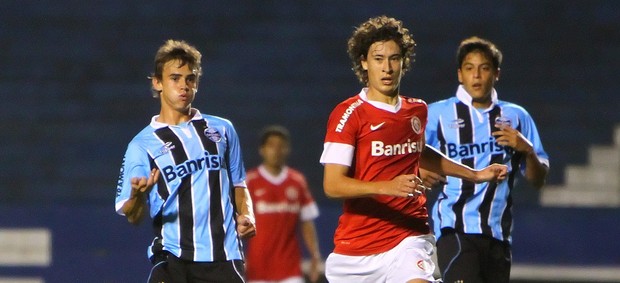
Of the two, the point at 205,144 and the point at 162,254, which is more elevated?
the point at 205,144

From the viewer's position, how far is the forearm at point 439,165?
5.24 meters

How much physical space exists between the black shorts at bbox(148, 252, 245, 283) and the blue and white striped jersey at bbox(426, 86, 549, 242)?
140 cm

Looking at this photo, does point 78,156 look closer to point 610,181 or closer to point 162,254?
point 610,181

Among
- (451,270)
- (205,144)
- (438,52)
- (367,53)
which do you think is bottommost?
(451,270)

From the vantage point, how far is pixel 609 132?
1133 cm

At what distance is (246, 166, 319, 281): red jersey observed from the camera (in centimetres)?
912

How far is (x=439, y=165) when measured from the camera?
527 cm

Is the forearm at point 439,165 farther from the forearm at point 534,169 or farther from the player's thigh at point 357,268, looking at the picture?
the forearm at point 534,169

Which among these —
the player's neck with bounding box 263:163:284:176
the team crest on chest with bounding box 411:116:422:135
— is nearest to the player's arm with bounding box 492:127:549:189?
the team crest on chest with bounding box 411:116:422:135

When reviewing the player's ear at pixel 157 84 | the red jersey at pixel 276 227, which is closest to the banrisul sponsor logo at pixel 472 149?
the player's ear at pixel 157 84

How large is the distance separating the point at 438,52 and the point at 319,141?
5.36 feet

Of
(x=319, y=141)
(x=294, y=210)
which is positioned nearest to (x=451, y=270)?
(x=294, y=210)

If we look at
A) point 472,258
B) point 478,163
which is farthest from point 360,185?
point 478,163

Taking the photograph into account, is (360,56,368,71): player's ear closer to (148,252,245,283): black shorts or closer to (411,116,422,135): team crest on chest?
(411,116,422,135): team crest on chest
